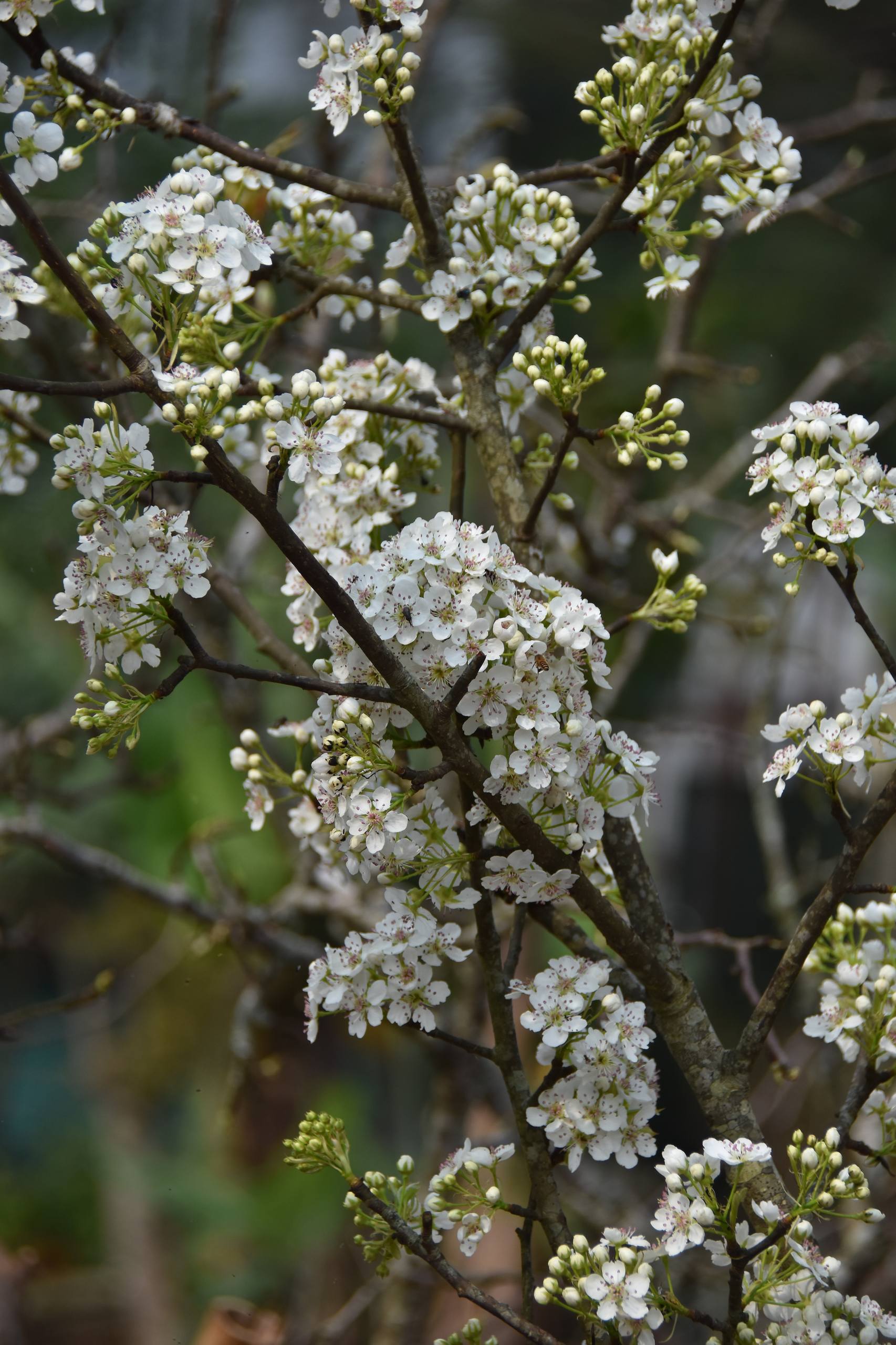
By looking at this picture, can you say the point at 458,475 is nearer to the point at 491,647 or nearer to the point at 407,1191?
the point at 491,647

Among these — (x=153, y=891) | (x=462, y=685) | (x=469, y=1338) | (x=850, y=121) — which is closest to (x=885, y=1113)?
(x=469, y=1338)

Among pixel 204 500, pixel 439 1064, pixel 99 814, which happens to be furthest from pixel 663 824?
pixel 439 1064

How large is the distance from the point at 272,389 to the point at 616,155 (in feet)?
1.27

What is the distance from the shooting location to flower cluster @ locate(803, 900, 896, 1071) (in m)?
0.98

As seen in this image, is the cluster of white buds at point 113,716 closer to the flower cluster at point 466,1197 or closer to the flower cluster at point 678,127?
the flower cluster at point 466,1197

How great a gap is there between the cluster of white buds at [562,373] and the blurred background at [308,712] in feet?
2.27

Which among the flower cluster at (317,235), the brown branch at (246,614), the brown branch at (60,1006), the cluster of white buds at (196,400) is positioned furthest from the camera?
the brown branch at (60,1006)

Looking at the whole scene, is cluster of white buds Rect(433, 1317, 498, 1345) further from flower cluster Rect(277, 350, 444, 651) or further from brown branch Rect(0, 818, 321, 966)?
brown branch Rect(0, 818, 321, 966)

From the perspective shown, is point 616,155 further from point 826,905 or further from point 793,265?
point 793,265

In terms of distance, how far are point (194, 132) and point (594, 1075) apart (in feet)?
2.94

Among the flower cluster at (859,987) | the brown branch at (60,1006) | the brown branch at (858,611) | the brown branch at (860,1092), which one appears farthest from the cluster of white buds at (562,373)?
the brown branch at (60,1006)

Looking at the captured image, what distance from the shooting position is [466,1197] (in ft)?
2.92

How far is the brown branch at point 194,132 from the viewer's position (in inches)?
40.9

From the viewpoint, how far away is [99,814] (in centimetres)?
468
